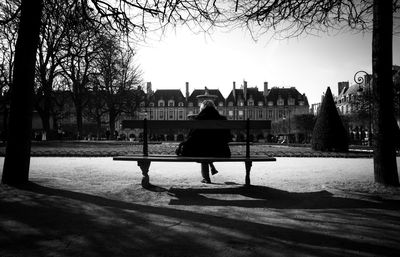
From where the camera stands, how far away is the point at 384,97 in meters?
5.95

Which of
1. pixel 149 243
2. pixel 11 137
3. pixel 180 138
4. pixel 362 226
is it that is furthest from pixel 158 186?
pixel 180 138

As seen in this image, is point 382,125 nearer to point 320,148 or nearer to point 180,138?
point 320,148

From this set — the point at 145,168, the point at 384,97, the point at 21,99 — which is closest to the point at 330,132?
the point at 384,97

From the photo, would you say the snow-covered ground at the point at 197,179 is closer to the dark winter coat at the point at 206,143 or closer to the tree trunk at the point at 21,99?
the tree trunk at the point at 21,99

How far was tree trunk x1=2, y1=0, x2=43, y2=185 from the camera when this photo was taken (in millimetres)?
5906

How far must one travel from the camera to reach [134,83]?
39.9 meters

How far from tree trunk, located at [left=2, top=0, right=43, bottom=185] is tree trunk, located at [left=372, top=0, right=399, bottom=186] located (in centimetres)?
615

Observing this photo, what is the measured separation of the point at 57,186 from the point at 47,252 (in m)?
3.38

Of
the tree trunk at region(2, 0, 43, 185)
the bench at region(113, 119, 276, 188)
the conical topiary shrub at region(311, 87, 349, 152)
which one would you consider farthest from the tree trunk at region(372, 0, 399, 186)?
the conical topiary shrub at region(311, 87, 349, 152)

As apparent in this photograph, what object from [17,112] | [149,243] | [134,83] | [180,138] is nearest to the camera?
[149,243]

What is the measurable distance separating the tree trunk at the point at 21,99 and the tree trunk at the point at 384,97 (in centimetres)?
615

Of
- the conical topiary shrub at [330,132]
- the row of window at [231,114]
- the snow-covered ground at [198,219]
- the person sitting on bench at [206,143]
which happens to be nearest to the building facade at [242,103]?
the row of window at [231,114]

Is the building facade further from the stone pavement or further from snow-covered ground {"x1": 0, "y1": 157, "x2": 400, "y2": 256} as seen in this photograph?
snow-covered ground {"x1": 0, "y1": 157, "x2": 400, "y2": 256}

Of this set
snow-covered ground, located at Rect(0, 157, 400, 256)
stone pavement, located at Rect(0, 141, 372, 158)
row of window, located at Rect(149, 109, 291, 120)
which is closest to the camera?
snow-covered ground, located at Rect(0, 157, 400, 256)
